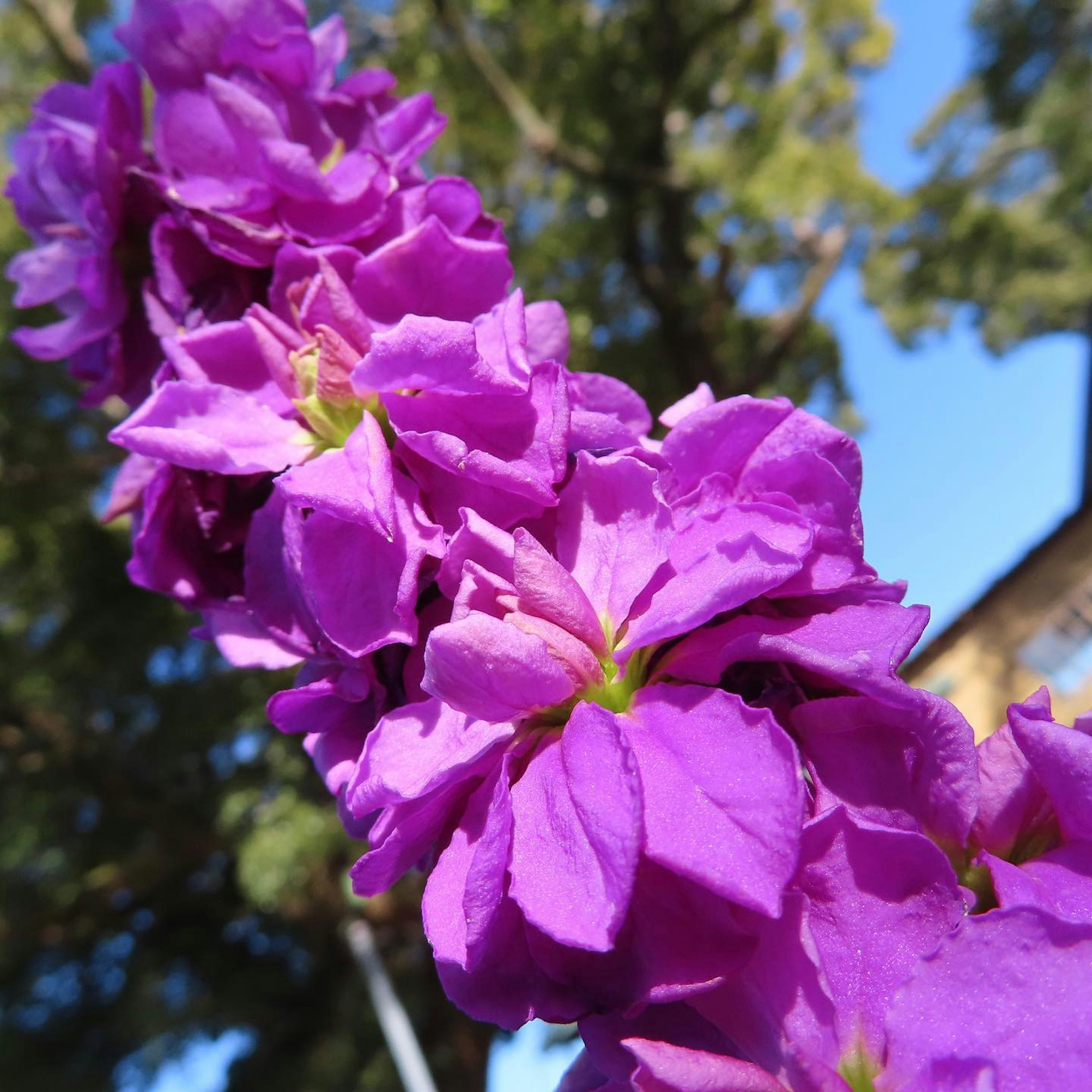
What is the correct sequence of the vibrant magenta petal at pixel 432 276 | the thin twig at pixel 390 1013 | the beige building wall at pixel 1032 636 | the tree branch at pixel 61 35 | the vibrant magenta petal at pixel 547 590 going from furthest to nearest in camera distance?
the tree branch at pixel 61 35
the thin twig at pixel 390 1013
the beige building wall at pixel 1032 636
the vibrant magenta petal at pixel 432 276
the vibrant magenta petal at pixel 547 590

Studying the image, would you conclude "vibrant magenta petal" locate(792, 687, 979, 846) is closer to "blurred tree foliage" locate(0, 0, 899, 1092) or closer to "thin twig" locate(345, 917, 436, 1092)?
"blurred tree foliage" locate(0, 0, 899, 1092)

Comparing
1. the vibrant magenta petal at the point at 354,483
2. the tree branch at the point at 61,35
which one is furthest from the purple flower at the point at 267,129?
the tree branch at the point at 61,35

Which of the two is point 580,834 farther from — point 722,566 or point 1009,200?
point 1009,200

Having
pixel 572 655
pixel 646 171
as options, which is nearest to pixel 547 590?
pixel 572 655

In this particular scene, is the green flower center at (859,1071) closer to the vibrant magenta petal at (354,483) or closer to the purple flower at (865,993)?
the purple flower at (865,993)

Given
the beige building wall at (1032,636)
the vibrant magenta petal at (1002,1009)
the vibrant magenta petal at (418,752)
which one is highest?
the vibrant magenta petal at (1002,1009)

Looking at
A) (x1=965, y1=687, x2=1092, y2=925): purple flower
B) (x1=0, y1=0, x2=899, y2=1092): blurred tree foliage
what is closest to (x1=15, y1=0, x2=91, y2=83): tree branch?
(x1=0, y1=0, x2=899, y2=1092): blurred tree foliage

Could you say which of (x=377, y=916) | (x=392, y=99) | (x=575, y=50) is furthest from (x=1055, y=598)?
(x=377, y=916)

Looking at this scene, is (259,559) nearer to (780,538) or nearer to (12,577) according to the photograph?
(780,538)
